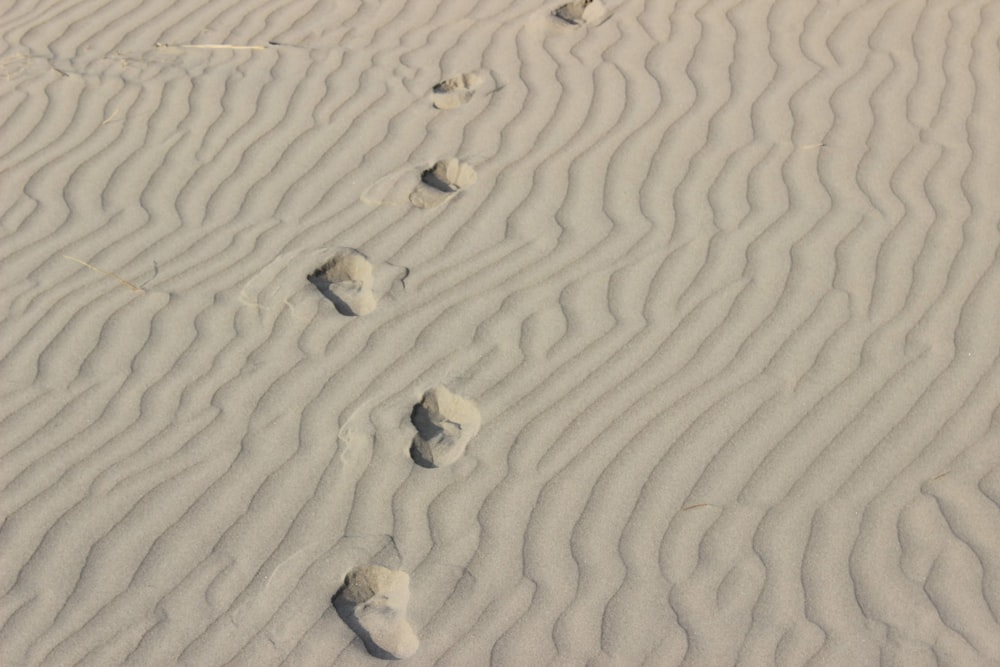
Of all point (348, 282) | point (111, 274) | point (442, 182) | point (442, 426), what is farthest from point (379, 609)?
point (442, 182)

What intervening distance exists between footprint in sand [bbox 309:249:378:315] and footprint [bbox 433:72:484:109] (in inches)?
45.5

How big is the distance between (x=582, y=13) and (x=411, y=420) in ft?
9.58

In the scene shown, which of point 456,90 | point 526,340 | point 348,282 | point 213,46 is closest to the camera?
point 526,340

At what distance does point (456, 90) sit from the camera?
5.09m

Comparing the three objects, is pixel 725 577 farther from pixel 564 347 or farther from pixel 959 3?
pixel 959 3

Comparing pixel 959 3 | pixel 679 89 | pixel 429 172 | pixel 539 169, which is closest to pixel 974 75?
pixel 959 3

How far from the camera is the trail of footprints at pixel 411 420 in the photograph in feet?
10.0

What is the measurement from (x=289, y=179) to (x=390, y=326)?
43.3 inches

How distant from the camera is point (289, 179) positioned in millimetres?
4613

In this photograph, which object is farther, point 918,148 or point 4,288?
point 918,148

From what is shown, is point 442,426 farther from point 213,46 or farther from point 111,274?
point 213,46

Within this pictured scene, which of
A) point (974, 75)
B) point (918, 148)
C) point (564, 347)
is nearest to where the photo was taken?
point (564, 347)

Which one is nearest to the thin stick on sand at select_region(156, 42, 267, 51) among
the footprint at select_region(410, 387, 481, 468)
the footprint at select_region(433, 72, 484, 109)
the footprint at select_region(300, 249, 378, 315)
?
the footprint at select_region(433, 72, 484, 109)

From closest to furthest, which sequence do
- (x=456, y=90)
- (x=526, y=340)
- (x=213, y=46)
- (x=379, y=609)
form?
(x=379, y=609) < (x=526, y=340) < (x=456, y=90) < (x=213, y=46)
